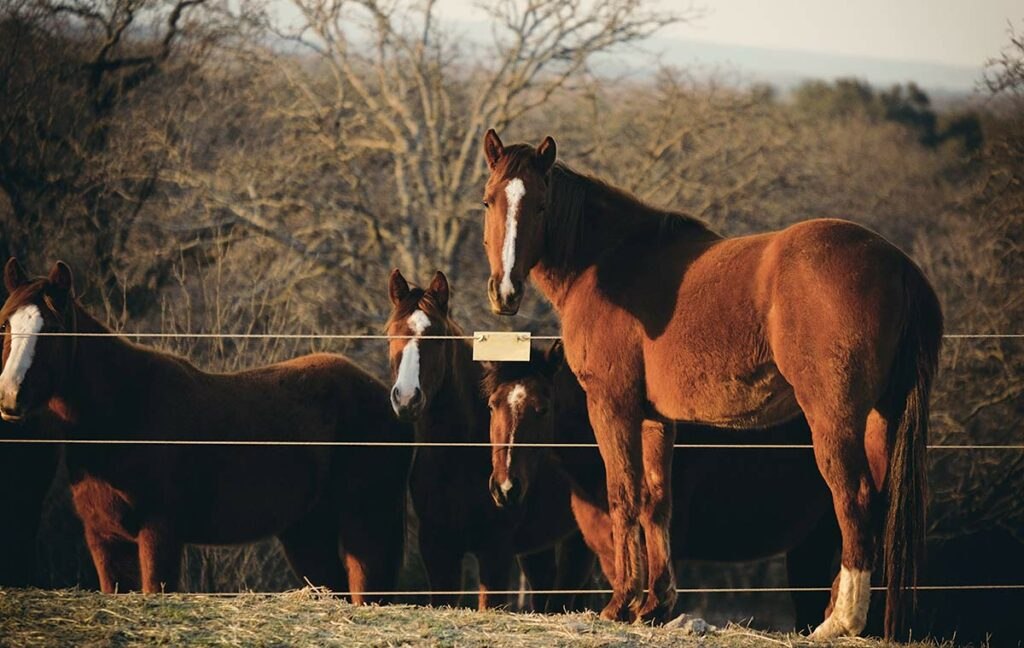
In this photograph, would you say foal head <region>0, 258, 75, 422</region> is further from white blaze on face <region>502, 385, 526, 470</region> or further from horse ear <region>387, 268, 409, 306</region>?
white blaze on face <region>502, 385, 526, 470</region>

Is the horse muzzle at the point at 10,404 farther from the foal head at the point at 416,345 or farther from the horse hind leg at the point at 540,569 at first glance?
the horse hind leg at the point at 540,569

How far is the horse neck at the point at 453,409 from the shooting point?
349 inches

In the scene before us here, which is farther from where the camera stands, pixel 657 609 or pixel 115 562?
pixel 115 562

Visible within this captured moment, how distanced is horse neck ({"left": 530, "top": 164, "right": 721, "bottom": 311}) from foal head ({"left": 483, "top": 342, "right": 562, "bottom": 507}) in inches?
44.8

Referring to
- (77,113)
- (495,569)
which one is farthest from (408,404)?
(77,113)

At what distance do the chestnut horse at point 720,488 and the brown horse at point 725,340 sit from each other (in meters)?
1.34

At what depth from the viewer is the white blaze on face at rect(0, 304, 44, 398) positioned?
25.0ft

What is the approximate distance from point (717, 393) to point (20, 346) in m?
3.83

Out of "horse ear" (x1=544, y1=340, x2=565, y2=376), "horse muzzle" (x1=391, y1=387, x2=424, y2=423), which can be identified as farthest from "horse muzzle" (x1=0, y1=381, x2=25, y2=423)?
"horse ear" (x1=544, y1=340, x2=565, y2=376)

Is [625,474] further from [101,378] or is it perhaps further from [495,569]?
[101,378]

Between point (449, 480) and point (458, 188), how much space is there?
12877 mm

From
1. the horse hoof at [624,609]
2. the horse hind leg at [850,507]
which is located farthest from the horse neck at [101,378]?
the horse hind leg at [850,507]

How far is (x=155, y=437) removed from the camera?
8430 mm

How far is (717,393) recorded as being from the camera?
21.6 ft
